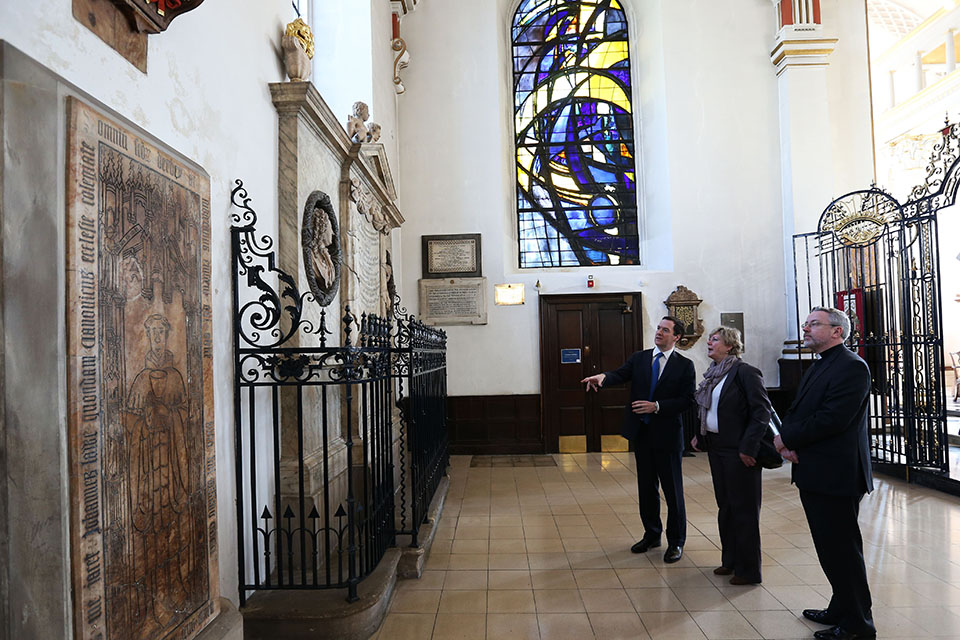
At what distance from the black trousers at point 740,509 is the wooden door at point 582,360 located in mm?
4709

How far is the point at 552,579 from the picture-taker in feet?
11.7

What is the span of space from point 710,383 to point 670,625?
126 centimetres

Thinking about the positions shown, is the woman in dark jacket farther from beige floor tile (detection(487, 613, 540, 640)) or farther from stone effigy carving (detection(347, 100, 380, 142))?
stone effigy carving (detection(347, 100, 380, 142))

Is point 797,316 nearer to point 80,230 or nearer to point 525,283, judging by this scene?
point 525,283

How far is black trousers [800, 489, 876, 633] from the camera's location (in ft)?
8.74

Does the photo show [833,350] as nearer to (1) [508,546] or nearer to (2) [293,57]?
(1) [508,546]

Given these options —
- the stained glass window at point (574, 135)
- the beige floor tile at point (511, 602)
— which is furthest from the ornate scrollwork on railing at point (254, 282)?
the stained glass window at point (574, 135)

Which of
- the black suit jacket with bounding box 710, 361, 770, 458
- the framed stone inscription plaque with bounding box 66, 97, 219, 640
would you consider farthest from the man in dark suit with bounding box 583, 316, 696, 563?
the framed stone inscription plaque with bounding box 66, 97, 219, 640

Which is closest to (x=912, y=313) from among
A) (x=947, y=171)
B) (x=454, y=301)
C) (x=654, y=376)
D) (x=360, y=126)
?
(x=947, y=171)

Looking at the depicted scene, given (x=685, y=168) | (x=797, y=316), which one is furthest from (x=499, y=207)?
(x=797, y=316)

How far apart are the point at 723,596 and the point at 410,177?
6.32 metres

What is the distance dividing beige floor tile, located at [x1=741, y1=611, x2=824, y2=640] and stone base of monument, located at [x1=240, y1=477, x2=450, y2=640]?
5.61ft

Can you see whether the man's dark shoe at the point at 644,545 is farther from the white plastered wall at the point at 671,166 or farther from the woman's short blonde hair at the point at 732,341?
the white plastered wall at the point at 671,166

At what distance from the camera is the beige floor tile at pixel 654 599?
10.3ft
